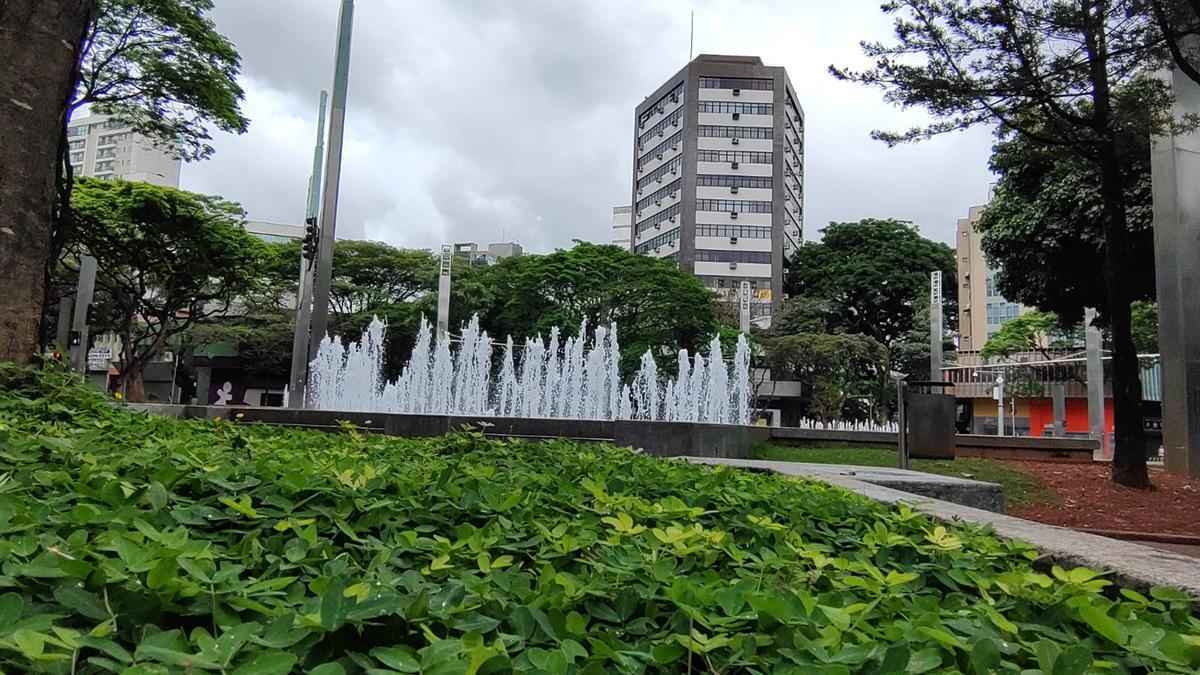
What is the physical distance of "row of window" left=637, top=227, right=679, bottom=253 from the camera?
53.1 metres

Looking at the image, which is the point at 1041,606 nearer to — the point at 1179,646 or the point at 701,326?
the point at 1179,646

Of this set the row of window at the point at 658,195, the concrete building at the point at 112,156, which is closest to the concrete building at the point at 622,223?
the row of window at the point at 658,195

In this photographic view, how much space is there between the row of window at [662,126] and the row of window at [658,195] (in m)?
4.06

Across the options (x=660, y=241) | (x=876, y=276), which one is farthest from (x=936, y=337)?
(x=660, y=241)

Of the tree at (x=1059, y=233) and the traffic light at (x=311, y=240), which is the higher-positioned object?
the tree at (x=1059, y=233)

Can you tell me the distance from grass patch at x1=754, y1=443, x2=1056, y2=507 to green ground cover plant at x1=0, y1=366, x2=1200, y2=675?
6.92 m

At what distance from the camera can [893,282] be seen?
3912 cm

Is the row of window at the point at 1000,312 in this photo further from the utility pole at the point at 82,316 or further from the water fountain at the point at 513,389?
the utility pole at the point at 82,316

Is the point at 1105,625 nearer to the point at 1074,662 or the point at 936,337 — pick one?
the point at 1074,662

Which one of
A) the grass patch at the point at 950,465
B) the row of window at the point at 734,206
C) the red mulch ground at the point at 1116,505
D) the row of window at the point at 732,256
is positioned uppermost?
the row of window at the point at 734,206

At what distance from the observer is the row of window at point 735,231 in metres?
50.4

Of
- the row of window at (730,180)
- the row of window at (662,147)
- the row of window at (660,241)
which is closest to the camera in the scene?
the row of window at (730,180)

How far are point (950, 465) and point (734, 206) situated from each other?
42838 mm

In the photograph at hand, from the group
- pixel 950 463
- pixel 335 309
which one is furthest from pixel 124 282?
pixel 950 463
